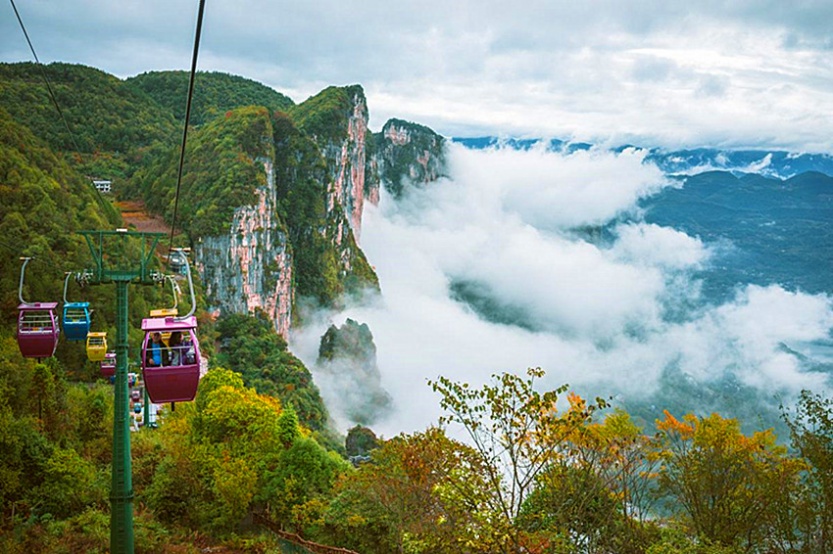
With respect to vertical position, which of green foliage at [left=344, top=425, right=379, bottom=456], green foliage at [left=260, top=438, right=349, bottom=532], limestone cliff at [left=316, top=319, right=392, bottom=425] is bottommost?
limestone cliff at [left=316, top=319, right=392, bottom=425]

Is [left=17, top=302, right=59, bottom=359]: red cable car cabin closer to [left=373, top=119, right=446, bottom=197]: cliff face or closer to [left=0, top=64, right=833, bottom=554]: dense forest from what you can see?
[left=0, top=64, right=833, bottom=554]: dense forest

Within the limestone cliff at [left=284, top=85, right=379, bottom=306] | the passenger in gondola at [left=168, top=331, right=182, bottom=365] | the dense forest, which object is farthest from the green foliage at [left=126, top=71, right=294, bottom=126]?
the passenger in gondola at [left=168, top=331, right=182, bottom=365]

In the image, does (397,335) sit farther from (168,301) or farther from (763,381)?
(168,301)

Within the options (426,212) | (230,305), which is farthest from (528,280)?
(230,305)

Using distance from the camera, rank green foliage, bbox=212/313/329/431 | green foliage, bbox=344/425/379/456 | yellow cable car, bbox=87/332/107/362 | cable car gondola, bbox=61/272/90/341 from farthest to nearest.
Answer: green foliage, bbox=212/313/329/431 → green foliage, bbox=344/425/379/456 → yellow cable car, bbox=87/332/107/362 → cable car gondola, bbox=61/272/90/341

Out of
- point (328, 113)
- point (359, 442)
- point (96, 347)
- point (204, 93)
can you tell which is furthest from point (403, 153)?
point (96, 347)

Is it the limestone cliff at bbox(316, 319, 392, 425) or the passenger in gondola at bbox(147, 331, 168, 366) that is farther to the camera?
the limestone cliff at bbox(316, 319, 392, 425)
